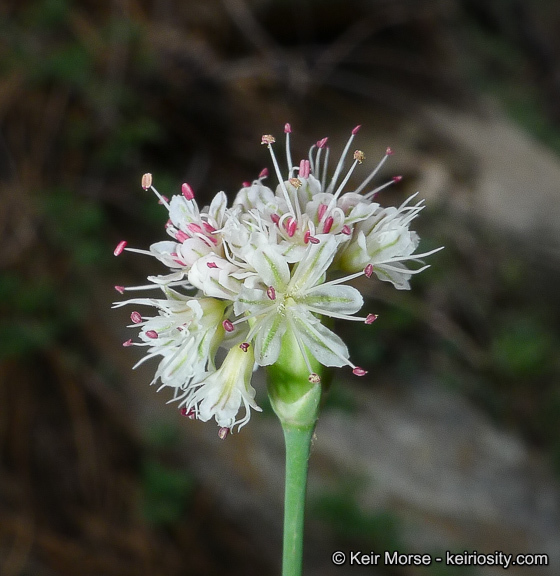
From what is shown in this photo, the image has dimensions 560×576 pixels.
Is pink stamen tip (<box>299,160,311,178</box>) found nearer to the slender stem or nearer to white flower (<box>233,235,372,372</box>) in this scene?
white flower (<box>233,235,372,372</box>)

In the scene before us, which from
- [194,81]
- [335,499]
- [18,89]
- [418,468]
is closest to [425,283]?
[418,468]

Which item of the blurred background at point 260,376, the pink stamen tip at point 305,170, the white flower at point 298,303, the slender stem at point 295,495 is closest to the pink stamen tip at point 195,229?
the white flower at point 298,303

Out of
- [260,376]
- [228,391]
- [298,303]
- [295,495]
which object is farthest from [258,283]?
[260,376]

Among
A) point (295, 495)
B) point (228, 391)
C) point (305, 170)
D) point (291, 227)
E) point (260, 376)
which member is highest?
point (260, 376)

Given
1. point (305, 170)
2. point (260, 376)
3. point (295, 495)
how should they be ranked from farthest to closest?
point (260, 376), point (305, 170), point (295, 495)

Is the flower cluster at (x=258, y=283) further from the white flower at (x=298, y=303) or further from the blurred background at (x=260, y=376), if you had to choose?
the blurred background at (x=260, y=376)

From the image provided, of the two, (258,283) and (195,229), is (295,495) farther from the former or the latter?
(195,229)
